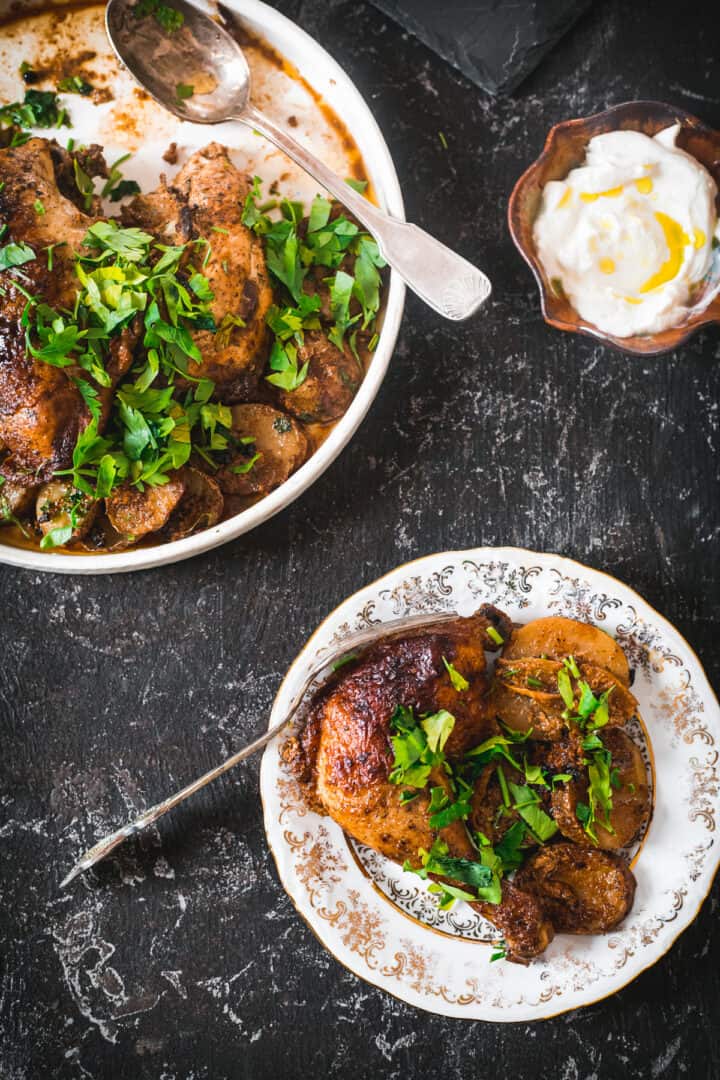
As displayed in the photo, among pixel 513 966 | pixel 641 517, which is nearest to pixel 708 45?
pixel 641 517

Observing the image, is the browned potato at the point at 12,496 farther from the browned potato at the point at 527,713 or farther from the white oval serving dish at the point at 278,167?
the browned potato at the point at 527,713

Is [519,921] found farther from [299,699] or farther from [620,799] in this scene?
[299,699]

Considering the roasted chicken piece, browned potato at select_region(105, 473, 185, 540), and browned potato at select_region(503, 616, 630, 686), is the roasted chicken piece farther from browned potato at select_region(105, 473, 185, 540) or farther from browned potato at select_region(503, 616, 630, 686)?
browned potato at select_region(105, 473, 185, 540)

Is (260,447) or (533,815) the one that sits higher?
(260,447)

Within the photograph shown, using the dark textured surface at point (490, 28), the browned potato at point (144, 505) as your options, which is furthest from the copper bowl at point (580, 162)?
the browned potato at point (144, 505)

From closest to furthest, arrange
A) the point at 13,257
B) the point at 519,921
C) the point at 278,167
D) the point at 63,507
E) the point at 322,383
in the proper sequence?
the point at 13,257
the point at 519,921
the point at 63,507
the point at 322,383
the point at 278,167

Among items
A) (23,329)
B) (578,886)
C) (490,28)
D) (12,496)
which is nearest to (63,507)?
(12,496)
